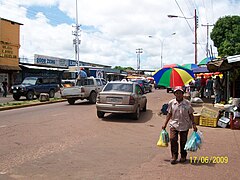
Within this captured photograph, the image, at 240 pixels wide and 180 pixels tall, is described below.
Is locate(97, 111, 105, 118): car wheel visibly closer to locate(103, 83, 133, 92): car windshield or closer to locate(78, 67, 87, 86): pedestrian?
locate(103, 83, 133, 92): car windshield

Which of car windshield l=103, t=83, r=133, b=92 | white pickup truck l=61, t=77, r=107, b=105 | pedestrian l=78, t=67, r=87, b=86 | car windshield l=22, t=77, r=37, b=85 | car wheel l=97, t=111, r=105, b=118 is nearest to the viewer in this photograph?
car wheel l=97, t=111, r=105, b=118

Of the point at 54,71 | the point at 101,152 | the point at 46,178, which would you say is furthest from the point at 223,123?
the point at 54,71

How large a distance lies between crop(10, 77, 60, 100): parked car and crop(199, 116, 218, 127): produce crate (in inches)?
610

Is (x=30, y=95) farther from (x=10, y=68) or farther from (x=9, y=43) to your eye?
(x=9, y=43)

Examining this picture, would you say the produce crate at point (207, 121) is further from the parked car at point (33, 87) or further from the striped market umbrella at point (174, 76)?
the parked car at point (33, 87)

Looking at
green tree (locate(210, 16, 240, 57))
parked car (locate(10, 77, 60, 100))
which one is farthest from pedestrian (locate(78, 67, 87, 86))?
green tree (locate(210, 16, 240, 57))

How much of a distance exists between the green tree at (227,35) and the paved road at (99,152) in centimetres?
2020

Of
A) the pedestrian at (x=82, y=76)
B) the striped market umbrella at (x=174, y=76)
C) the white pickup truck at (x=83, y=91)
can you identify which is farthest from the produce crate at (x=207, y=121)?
the pedestrian at (x=82, y=76)

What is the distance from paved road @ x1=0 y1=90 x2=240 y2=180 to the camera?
489cm

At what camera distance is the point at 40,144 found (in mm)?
6965

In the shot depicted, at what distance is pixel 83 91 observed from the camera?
17406 mm

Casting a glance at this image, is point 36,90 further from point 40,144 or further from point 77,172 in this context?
point 77,172
